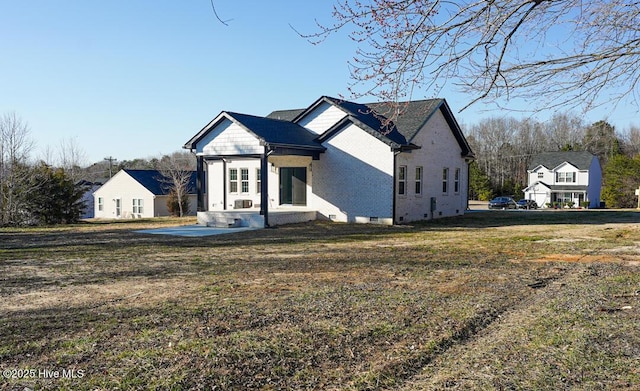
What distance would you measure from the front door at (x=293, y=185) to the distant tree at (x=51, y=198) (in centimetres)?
1203

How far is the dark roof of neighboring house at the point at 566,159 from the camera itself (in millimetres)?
55750

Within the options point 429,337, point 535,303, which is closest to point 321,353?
point 429,337

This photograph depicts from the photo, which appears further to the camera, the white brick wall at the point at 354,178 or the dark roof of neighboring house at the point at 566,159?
the dark roof of neighboring house at the point at 566,159

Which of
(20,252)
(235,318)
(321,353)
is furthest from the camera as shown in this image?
(20,252)

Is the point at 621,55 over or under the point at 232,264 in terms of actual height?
over

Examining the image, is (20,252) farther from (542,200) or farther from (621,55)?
(542,200)

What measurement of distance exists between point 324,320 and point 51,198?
79.4ft

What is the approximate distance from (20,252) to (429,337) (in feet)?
37.7

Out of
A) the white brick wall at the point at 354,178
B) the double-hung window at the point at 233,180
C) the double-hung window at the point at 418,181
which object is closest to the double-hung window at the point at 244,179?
the double-hung window at the point at 233,180

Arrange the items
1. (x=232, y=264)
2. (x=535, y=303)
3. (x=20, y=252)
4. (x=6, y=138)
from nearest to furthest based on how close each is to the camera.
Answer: (x=535, y=303) → (x=232, y=264) → (x=20, y=252) → (x=6, y=138)

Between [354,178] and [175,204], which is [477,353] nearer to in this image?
[354,178]

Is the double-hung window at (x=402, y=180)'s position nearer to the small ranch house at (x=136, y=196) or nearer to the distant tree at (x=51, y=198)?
the distant tree at (x=51, y=198)

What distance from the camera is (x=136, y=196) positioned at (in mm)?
44156

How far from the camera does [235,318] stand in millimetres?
6113
